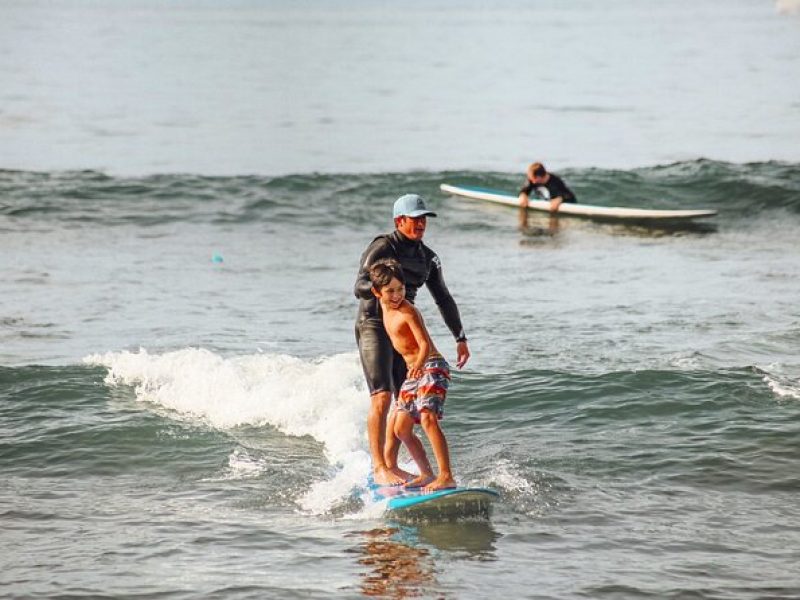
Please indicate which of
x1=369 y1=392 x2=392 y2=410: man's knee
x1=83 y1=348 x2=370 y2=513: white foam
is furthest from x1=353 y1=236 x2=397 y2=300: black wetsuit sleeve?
x1=83 y1=348 x2=370 y2=513: white foam

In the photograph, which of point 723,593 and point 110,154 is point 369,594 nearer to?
point 723,593

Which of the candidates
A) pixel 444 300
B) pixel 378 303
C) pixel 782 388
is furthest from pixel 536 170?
pixel 378 303

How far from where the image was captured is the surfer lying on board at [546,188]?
2602 centimetres

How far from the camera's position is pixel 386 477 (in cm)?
976

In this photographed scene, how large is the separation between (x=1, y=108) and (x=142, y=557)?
156 feet

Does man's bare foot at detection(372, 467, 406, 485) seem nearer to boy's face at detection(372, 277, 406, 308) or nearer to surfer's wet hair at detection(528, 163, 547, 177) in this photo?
boy's face at detection(372, 277, 406, 308)

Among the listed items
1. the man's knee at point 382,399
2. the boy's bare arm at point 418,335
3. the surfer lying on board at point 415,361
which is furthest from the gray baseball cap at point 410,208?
the man's knee at point 382,399

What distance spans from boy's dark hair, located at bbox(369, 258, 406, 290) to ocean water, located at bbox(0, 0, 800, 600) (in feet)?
5.35

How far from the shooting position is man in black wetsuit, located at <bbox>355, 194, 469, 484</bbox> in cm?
948

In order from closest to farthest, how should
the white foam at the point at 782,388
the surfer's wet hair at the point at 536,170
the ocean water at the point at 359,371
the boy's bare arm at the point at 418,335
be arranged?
the ocean water at the point at 359,371 → the boy's bare arm at the point at 418,335 → the white foam at the point at 782,388 → the surfer's wet hair at the point at 536,170

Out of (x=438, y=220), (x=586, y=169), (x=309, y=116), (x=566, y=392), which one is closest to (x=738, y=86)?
(x=309, y=116)

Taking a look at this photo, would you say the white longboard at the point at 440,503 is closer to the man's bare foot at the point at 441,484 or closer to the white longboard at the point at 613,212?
the man's bare foot at the point at 441,484

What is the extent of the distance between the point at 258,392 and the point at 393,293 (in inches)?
164

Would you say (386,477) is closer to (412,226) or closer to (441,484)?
(441,484)
